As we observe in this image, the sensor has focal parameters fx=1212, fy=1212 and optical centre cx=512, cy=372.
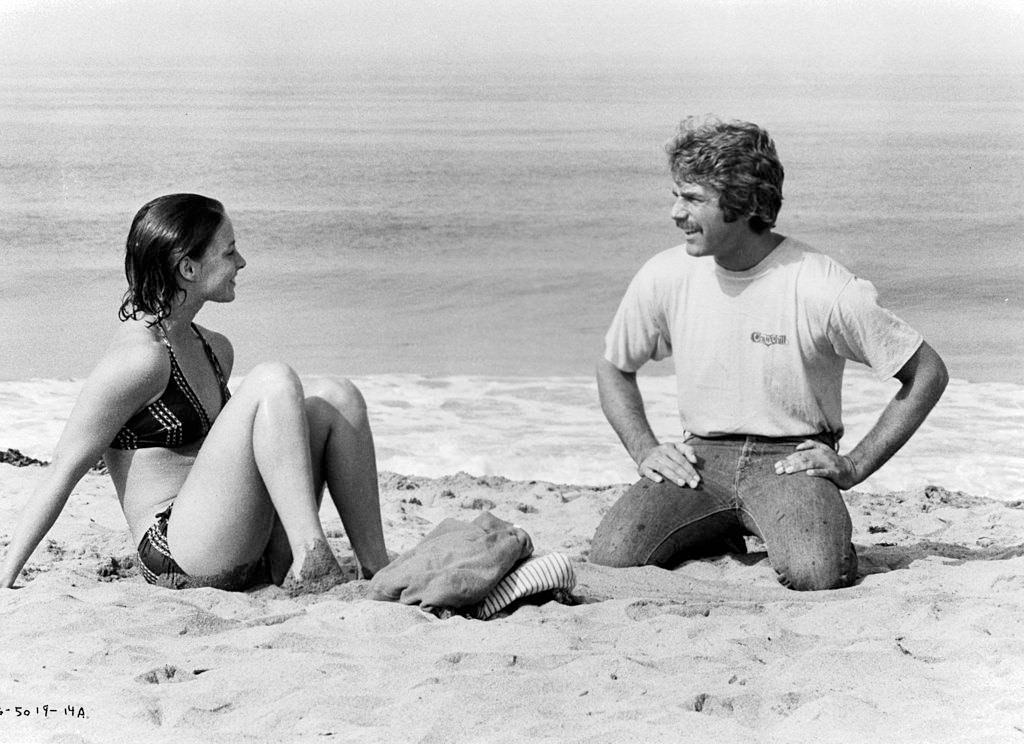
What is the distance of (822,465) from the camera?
3.82 m

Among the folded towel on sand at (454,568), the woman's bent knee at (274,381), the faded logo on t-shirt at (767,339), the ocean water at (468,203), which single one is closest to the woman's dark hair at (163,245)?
the woman's bent knee at (274,381)

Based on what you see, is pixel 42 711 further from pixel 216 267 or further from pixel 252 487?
pixel 216 267

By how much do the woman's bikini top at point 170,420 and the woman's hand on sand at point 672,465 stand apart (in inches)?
56.7

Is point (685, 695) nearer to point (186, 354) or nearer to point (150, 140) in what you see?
point (186, 354)

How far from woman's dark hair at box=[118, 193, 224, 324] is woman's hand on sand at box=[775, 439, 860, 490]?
1.91 metres

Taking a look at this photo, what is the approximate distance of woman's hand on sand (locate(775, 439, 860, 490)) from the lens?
150 inches

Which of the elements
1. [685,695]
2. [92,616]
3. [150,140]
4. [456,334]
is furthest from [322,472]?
[150,140]

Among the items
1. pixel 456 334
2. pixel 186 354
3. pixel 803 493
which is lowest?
pixel 456 334

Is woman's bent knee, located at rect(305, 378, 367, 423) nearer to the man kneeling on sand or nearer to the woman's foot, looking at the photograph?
the woman's foot

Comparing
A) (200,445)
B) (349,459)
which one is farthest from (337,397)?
(200,445)

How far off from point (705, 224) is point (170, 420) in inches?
67.6

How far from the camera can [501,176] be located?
18.0 meters

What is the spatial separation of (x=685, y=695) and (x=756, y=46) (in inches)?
656

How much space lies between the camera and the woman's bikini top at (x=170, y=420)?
11.0ft
